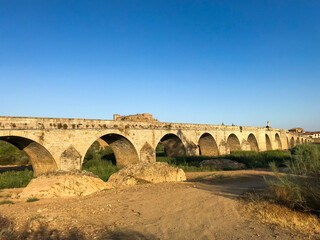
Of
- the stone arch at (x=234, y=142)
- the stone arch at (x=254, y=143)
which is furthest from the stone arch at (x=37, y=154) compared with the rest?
the stone arch at (x=254, y=143)

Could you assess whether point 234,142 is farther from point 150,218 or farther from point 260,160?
point 150,218

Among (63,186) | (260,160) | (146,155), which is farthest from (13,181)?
(260,160)

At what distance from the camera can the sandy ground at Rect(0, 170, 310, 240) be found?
3.81 metres

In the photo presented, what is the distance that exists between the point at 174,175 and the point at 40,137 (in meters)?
7.16

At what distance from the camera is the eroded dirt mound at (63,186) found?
7.14 meters

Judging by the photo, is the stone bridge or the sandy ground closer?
the sandy ground

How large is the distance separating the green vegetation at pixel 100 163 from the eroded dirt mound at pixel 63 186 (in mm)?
3003

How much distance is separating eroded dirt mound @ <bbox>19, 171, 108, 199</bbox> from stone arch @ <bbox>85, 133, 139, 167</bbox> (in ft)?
24.6

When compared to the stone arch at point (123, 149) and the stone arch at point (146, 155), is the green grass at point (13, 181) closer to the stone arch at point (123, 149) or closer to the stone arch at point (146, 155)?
the stone arch at point (123, 149)

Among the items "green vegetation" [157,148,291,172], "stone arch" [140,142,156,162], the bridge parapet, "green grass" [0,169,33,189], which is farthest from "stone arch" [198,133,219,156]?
"green grass" [0,169,33,189]

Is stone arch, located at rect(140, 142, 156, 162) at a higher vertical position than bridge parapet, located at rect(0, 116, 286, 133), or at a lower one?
lower

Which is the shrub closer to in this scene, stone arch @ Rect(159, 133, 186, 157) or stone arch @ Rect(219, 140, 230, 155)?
stone arch @ Rect(159, 133, 186, 157)

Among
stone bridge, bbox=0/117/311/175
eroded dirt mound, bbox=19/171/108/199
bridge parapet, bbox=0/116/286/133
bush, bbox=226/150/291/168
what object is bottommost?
bush, bbox=226/150/291/168

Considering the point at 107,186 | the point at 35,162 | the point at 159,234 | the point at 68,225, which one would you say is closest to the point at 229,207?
the point at 159,234
